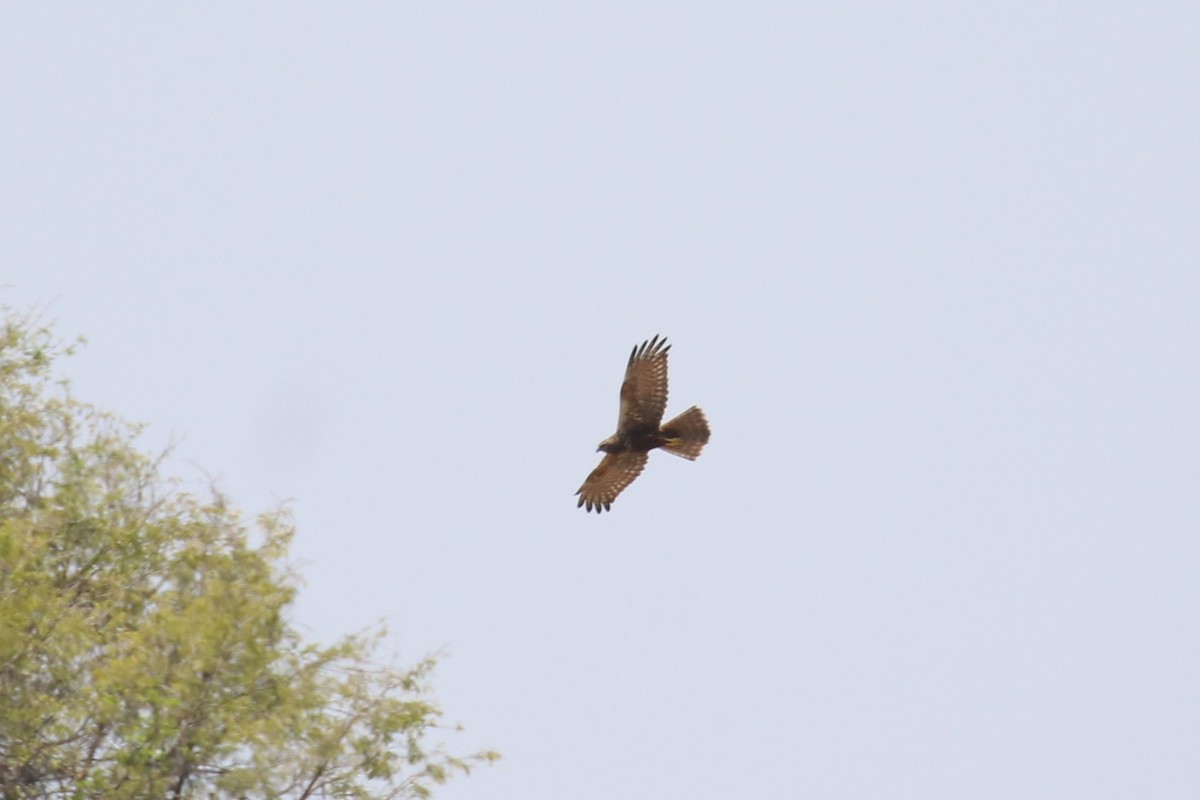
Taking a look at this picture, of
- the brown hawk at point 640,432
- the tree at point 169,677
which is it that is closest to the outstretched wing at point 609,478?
the brown hawk at point 640,432

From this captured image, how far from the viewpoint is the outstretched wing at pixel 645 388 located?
65.5 feet

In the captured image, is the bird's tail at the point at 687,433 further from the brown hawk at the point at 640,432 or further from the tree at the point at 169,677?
the tree at the point at 169,677

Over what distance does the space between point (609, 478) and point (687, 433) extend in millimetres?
1153

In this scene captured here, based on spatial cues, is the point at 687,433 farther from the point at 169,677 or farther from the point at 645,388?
the point at 169,677

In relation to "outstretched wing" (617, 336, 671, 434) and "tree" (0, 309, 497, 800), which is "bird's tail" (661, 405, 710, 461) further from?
"tree" (0, 309, 497, 800)

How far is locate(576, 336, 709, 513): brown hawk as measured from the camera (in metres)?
20.0

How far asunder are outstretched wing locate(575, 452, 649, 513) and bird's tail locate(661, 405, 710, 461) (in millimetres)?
497

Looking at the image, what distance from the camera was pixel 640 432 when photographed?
20641 millimetres

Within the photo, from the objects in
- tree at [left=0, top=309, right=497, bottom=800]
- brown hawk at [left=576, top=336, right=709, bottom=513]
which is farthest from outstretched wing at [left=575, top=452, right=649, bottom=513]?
tree at [left=0, top=309, right=497, bottom=800]

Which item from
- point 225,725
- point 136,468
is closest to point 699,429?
point 136,468

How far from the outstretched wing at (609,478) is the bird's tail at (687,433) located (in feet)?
1.63

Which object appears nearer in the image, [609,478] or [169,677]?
[169,677]

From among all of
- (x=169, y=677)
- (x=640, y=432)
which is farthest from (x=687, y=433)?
(x=169, y=677)

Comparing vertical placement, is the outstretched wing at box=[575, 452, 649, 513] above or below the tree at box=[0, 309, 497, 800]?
above
